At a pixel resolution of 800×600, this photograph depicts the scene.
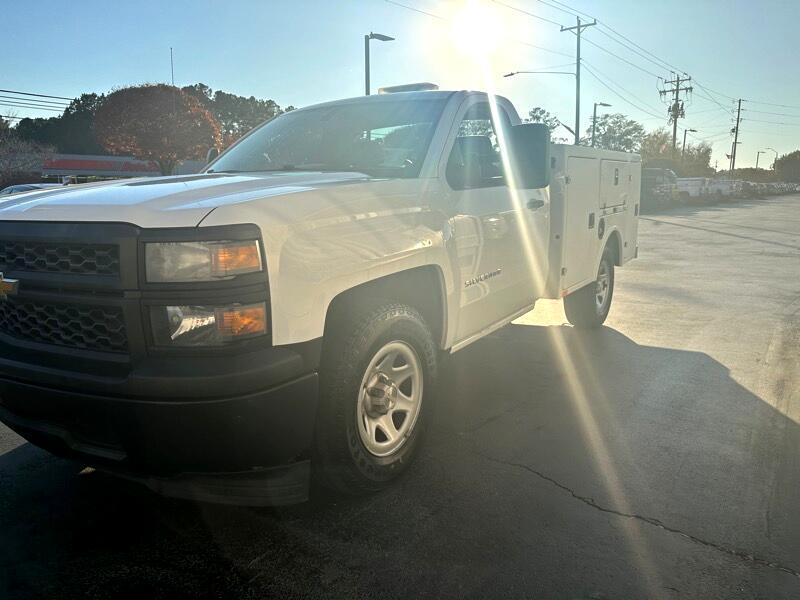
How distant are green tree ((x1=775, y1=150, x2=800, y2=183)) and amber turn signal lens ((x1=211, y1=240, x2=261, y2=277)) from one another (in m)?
146

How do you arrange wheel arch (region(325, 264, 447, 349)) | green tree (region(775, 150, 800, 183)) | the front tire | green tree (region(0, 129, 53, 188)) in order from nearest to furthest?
the front tire → wheel arch (region(325, 264, 447, 349)) → green tree (region(0, 129, 53, 188)) → green tree (region(775, 150, 800, 183))

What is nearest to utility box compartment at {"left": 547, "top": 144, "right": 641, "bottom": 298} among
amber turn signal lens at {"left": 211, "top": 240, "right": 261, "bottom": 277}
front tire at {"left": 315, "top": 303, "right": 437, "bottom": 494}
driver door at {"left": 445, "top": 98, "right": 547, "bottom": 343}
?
driver door at {"left": 445, "top": 98, "right": 547, "bottom": 343}

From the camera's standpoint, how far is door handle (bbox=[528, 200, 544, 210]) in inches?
174

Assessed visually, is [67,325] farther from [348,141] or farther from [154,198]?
[348,141]

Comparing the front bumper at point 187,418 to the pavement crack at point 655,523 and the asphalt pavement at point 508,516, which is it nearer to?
the asphalt pavement at point 508,516

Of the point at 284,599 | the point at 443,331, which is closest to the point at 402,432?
the point at 443,331

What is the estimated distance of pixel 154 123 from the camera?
133 feet

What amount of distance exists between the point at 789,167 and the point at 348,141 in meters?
150

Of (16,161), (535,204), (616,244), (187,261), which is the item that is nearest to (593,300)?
(616,244)

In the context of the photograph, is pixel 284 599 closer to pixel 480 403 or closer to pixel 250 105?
pixel 480 403

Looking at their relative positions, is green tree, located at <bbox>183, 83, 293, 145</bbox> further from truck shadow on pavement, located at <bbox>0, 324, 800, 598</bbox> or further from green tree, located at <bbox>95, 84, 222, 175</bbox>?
truck shadow on pavement, located at <bbox>0, 324, 800, 598</bbox>

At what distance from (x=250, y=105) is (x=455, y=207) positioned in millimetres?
86355

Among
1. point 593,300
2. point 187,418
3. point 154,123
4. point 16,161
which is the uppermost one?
point 154,123

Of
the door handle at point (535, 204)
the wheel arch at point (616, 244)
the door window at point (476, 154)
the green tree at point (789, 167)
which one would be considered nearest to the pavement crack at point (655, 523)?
the door window at point (476, 154)
